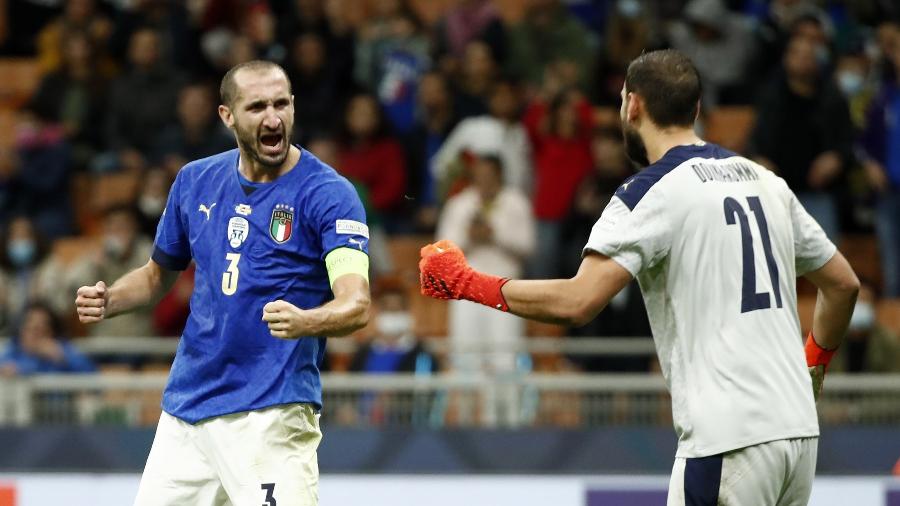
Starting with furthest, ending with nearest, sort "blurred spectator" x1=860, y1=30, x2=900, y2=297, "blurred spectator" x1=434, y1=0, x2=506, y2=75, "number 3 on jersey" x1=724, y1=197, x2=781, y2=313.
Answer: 1. "blurred spectator" x1=434, y1=0, x2=506, y2=75
2. "blurred spectator" x1=860, y1=30, x2=900, y2=297
3. "number 3 on jersey" x1=724, y1=197, x2=781, y2=313

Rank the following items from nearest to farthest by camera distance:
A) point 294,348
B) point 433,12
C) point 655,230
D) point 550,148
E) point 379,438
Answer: point 655,230 < point 294,348 < point 379,438 < point 550,148 < point 433,12

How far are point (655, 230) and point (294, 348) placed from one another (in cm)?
145

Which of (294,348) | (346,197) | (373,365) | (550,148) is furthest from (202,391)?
(550,148)

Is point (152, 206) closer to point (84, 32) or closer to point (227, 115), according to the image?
point (84, 32)

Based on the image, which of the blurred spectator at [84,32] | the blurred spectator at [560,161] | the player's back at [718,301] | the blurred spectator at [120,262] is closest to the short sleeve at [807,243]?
the player's back at [718,301]

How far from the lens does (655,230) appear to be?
457cm

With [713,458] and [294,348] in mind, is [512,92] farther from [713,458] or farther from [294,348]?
[713,458]

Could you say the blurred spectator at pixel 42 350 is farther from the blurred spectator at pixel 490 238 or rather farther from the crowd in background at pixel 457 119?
the blurred spectator at pixel 490 238

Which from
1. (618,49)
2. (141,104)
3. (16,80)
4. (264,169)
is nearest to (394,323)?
(618,49)

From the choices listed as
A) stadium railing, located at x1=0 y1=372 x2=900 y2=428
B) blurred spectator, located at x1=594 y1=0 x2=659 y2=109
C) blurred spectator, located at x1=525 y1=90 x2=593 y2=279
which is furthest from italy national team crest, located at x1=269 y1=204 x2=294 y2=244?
blurred spectator, located at x1=594 y1=0 x2=659 y2=109

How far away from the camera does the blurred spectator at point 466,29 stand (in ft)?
40.3

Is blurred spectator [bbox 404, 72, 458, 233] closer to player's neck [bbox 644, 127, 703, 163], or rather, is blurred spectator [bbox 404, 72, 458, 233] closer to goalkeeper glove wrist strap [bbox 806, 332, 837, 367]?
goalkeeper glove wrist strap [bbox 806, 332, 837, 367]

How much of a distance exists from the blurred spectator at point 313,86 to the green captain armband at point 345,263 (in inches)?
265

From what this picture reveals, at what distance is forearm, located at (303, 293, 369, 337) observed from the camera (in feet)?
15.9
